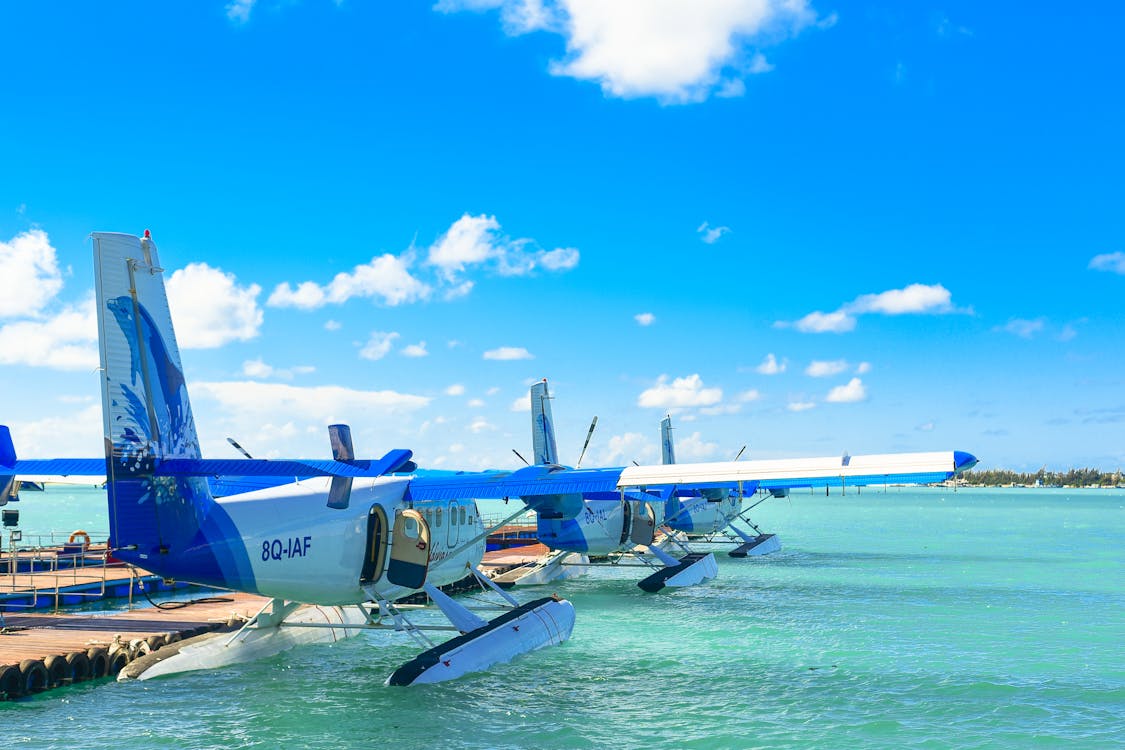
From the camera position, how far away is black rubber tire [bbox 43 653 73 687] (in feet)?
47.7

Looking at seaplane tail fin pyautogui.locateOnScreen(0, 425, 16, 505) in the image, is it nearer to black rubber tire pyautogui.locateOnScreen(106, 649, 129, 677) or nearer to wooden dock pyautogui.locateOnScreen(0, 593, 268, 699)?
wooden dock pyautogui.locateOnScreen(0, 593, 268, 699)

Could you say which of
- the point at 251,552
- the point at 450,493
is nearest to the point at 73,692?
the point at 251,552

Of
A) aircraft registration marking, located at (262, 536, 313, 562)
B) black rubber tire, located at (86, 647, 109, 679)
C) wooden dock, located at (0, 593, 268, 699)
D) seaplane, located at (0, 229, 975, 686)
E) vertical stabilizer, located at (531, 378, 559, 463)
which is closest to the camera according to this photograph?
seaplane, located at (0, 229, 975, 686)

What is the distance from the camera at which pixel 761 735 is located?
12656mm

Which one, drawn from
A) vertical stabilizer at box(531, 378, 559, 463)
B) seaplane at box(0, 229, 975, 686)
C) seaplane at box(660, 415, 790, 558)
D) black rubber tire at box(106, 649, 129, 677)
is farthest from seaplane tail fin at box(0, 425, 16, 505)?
seaplane at box(660, 415, 790, 558)

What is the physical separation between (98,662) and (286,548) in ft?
14.3

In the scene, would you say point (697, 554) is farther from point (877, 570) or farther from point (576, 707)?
point (576, 707)

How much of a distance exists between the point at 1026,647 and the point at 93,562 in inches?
1107

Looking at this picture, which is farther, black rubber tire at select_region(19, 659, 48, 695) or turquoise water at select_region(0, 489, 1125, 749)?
black rubber tire at select_region(19, 659, 48, 695)

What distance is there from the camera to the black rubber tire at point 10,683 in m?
13.8

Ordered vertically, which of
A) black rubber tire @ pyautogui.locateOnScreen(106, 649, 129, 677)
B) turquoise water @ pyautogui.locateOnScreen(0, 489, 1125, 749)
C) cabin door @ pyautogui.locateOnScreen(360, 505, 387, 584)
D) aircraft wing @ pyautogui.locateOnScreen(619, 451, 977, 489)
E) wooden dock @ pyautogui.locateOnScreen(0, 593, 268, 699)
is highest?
aircraft wing @ pyautogui.locateOnScreen(619, 451, 977, 489)

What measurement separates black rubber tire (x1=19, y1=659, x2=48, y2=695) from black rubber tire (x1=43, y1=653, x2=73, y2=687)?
0.19 ft

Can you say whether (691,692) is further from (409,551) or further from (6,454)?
(6,454)

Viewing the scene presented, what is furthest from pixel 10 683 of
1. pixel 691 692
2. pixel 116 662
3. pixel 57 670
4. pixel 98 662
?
pixel 691 692
